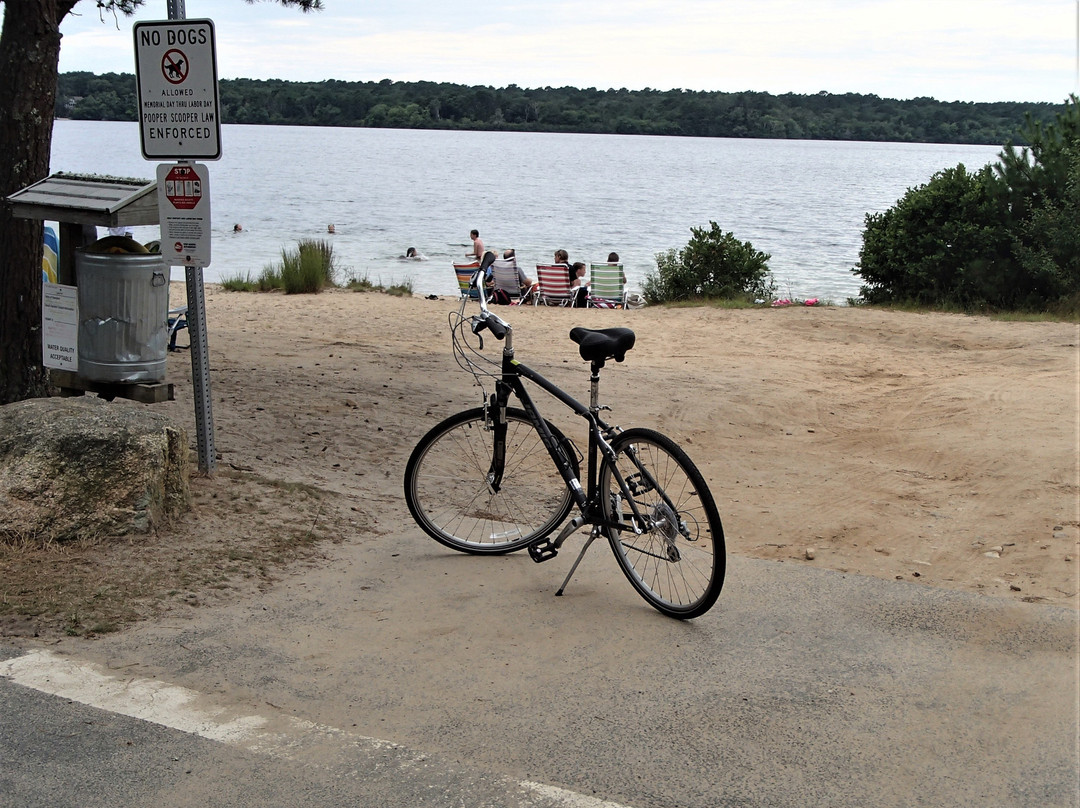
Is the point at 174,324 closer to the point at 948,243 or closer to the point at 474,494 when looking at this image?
the point at 474,494

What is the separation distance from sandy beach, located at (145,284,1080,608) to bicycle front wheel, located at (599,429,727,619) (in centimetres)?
45

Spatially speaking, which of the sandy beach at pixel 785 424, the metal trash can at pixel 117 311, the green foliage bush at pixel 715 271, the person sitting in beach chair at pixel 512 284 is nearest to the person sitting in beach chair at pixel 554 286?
the person sitting in beach chair at pixel 512 284

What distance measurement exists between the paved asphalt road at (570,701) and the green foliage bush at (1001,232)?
12.5 metres

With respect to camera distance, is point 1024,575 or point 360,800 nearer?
point 360,800

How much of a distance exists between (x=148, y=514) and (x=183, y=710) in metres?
1.69

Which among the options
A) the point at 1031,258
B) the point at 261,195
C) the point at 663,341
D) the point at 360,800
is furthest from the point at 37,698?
the point at 261,195

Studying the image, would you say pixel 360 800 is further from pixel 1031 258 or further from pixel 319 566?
pixel 1031 258

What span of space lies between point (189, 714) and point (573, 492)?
75.2 inches

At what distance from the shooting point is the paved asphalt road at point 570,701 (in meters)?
3.13

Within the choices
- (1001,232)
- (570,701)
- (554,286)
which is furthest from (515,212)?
(570,701)

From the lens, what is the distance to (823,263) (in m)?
36.8

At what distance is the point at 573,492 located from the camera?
4789 millimetres

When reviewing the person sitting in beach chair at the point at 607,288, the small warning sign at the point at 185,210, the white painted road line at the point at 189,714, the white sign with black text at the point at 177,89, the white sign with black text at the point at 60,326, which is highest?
the white sign with black text at the point at 177,89

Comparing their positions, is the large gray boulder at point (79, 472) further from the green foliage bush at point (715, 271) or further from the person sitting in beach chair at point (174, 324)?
the green foliage bush at point (715, 271)
